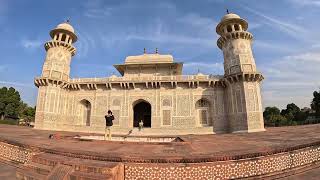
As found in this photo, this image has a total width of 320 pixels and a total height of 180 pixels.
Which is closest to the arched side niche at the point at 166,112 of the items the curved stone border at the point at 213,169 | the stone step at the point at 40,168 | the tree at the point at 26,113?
the curved stone border at the point at 213,169

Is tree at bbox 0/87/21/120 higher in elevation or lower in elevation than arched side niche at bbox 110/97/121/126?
higher

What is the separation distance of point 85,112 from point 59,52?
662 centimetres

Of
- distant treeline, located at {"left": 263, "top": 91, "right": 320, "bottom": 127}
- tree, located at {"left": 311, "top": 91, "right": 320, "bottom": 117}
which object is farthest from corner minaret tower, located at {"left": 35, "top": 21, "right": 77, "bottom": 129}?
tree, located at {"left": 311, "top": 91, "right": 320, "bottom": 117}

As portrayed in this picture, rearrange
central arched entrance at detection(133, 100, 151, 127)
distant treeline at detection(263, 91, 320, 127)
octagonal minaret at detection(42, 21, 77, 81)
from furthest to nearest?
distant treeline at detection(263, 91, 320, 127) → central arched entrance at detection(133, 100, 151, 127) → octagonal minaret at detection(42, 21, 77, 81)

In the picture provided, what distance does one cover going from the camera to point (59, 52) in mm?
21812

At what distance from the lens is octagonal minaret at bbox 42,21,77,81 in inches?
828

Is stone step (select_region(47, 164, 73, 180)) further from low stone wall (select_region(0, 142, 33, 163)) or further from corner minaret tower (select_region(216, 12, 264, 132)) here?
corner minaret tower (select_region(216, 12, 264, 132))

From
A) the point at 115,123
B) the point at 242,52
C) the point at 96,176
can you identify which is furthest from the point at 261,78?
the point at 96,176

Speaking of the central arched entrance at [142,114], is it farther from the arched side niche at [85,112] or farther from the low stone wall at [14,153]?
the low stone wall at [14,153]

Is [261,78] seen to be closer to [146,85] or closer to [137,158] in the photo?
[146,85]

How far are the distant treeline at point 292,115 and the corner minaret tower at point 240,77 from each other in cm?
1733

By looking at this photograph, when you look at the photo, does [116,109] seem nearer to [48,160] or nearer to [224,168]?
[48,160]

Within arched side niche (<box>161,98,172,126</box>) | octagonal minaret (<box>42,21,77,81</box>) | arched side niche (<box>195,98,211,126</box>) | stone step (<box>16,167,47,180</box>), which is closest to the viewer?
stone step (<box>16,167,47,180</box>)

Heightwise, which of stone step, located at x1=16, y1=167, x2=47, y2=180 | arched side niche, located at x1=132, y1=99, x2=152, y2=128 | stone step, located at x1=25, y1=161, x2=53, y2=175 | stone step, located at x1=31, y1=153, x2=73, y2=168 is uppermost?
arched side niche, located at x1=132, y1=99, x2=152, y2=128
